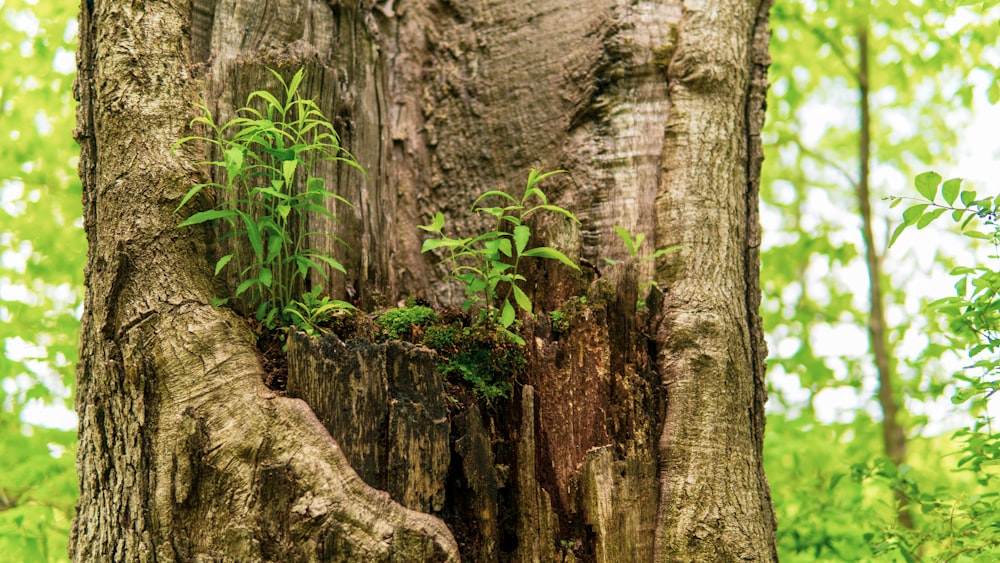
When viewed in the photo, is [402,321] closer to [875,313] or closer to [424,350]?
[424,350]

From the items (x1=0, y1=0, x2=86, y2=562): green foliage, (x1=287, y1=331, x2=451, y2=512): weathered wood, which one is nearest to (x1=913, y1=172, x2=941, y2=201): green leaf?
(x1=287, y1=331, x2=451, y2=512): weathered wood

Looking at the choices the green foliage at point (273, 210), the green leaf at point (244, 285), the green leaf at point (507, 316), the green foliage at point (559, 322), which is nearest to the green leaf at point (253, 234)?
the green foliage at point (273, 210)

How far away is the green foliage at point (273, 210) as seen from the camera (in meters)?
2.41

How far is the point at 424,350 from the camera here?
2393 mm

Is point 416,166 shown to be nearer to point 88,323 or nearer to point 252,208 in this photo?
point 252,208

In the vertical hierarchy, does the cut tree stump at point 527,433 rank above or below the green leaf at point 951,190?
below

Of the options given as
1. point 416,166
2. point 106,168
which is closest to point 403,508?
Result: point 106,168

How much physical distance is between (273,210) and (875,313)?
264 inches

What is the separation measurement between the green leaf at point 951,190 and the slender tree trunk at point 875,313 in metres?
5.19

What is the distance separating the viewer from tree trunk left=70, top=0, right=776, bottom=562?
2.26 meters

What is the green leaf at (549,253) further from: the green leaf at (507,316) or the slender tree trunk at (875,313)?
the slender tree trunk at (875,313)

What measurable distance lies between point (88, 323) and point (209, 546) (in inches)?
42.9

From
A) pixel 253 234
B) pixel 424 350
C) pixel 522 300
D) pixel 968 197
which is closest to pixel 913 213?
pixel 968 197

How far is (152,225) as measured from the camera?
254cm
